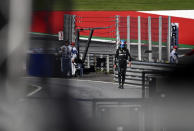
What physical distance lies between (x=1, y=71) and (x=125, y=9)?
10.1 metres

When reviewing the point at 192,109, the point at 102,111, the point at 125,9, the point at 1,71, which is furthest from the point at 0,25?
the point at 125,9

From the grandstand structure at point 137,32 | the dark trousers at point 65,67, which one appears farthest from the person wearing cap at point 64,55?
the grandstand structure at point 137,32

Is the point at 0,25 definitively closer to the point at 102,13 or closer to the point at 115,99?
the point at 115,99

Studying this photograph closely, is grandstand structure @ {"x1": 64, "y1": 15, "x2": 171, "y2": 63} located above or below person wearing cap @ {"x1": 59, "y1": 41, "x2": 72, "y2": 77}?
above

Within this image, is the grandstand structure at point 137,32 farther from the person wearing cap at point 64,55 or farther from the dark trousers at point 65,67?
the person wearing cap at point 64,55

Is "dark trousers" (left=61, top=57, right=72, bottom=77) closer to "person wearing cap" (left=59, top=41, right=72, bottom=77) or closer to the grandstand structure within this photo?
"person wearing cap" (left=59, top=41, right=72, bottom=77)

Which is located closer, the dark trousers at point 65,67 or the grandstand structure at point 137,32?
the dark trousers at point 65,67

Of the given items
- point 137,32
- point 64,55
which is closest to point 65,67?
point 64,55

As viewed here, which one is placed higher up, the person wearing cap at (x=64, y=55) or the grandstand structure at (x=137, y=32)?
the grandstand structure at (x=137, y=32)

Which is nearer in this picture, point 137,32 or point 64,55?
point 64,55

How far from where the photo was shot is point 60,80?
270 centimetres

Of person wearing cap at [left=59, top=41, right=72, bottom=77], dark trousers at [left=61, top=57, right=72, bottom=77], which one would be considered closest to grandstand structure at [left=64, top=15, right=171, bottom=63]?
dark trousers at [left=61, top=57, right=72, bottom=77]

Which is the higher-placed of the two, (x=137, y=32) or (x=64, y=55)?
(x=137, y=32)

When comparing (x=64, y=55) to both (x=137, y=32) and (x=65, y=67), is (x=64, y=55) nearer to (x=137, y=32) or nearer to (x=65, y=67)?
(x=65, y=67)
